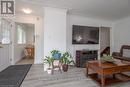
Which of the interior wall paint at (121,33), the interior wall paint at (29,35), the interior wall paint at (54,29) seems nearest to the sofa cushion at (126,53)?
the interior wall paint at (121,33)

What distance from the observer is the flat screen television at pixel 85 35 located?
474 cm

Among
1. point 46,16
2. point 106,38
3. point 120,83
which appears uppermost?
point 46,16

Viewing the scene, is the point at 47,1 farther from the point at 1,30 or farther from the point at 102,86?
the point at 102,86

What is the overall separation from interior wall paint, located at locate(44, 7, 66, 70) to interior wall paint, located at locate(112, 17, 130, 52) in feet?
11.1

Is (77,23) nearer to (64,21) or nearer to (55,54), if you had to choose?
(64,21)

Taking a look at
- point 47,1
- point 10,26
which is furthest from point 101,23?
point 10,26

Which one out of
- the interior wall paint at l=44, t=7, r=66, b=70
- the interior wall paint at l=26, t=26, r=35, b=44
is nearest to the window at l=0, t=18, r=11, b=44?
the interior wall paint at l=44, t=7, r=66, b=70

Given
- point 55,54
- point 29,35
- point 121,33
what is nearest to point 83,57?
point 55,54

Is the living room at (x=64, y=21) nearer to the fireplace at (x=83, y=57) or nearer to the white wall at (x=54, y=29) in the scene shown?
the white wall at (x=54, y=29)

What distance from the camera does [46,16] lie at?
3.89 metres

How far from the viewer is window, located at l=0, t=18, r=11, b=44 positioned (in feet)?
12.2

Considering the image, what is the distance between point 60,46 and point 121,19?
3762 millimetres

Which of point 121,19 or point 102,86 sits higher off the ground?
point 121,19

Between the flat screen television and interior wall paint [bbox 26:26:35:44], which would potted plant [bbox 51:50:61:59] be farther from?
interior wall paint [bbox 26:26:35:44]
